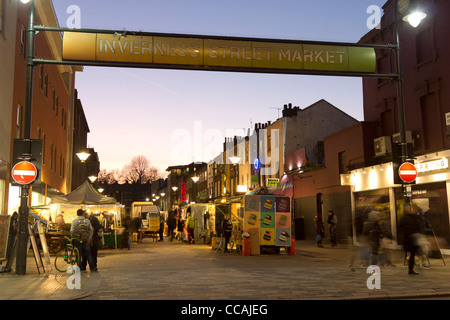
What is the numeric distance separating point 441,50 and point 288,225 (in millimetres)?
9423

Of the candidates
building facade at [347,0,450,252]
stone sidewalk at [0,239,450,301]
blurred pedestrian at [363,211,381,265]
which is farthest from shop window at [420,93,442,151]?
blurred pedestrian at [363,211,381,265]

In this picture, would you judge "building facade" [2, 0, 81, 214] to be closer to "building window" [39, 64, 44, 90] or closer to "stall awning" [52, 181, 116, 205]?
"building window" [39, 64, 44, 90]

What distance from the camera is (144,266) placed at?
48.8ft

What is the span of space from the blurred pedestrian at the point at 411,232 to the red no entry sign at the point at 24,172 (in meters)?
9.70

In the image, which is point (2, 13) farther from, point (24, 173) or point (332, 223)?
point (332, 223)

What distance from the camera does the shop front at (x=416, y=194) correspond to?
1809 centimetres

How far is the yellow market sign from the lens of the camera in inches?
503

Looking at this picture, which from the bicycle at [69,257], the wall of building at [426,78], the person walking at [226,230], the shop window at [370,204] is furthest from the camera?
the shop window at [370,204]

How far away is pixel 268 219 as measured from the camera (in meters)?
19.7

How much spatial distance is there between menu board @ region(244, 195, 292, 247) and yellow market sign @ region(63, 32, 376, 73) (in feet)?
24.3

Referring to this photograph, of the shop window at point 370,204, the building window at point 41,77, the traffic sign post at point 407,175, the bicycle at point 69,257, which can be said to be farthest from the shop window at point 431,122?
the building window at point 41,77

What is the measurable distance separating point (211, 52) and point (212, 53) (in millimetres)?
42

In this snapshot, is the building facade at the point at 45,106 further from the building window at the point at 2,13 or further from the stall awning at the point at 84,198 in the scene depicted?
the stall awning at the point at 84,198
